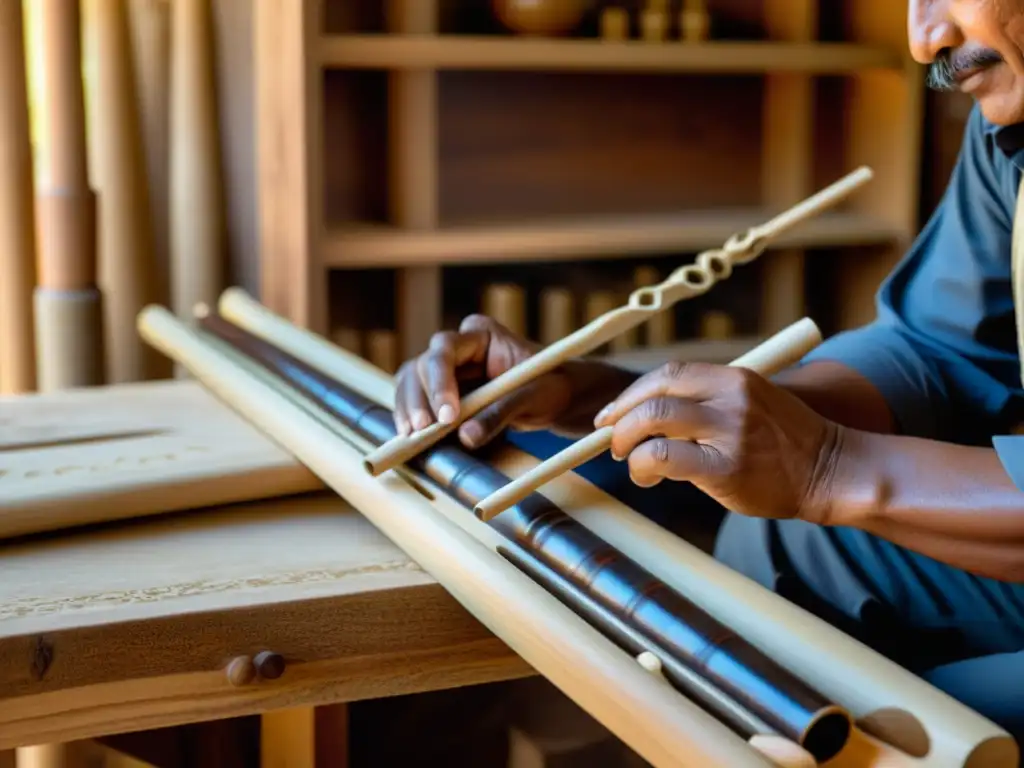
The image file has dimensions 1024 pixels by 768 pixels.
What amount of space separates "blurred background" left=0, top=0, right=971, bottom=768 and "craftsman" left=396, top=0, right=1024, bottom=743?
0.54 meters

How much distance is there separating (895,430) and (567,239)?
3.85ft

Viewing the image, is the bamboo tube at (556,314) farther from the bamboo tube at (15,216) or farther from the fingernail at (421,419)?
the fingernail at (421,419)

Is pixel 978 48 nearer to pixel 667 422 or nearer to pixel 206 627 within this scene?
pixel 667 422

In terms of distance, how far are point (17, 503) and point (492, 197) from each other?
5.50 ft

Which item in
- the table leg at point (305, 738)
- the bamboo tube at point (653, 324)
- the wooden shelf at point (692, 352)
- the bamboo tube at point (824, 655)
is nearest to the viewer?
the bamboo tube at point (824, 655)

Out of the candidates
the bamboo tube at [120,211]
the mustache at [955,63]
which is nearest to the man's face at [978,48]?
the mustache at [955,63]

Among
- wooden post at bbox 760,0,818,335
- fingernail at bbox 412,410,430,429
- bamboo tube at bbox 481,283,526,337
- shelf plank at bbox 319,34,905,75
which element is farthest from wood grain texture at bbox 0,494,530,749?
wooden post at bbox 760,0,818,335

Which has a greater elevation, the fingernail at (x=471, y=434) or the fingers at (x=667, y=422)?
the fingers at (x=667, y=422)

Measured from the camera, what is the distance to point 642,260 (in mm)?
2824

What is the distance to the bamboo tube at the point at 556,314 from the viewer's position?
8.30 ft

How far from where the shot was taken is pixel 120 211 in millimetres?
2195

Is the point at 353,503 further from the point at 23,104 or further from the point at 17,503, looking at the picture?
the point at 23,104

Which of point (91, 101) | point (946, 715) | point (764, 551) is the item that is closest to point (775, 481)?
point (946, 715)

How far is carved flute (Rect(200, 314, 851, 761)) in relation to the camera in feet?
2.51
